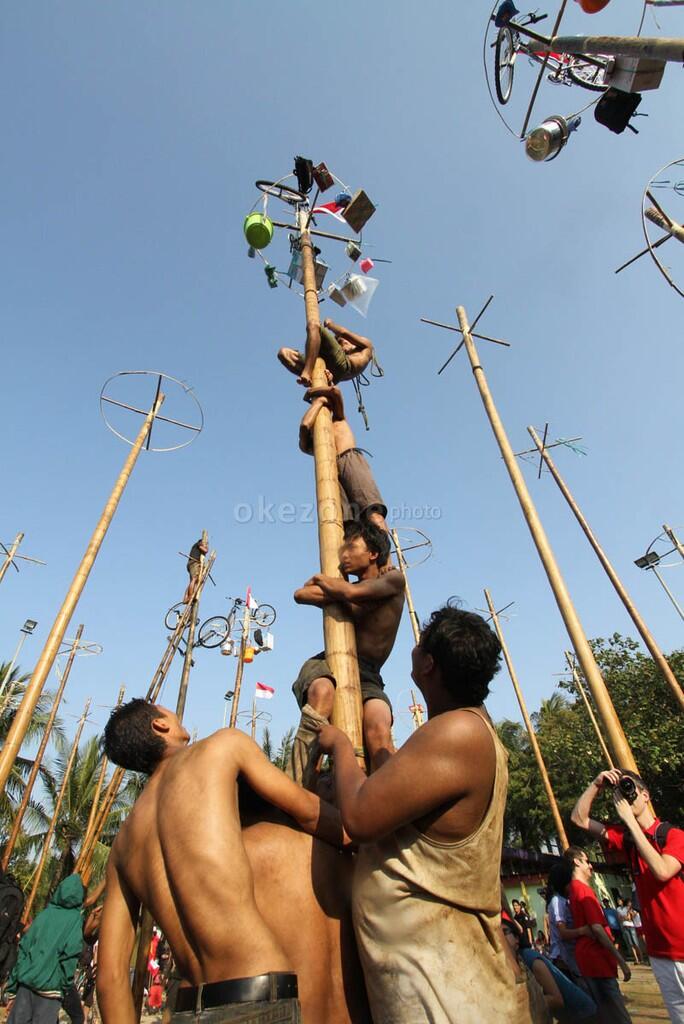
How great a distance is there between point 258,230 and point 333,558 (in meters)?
4.18

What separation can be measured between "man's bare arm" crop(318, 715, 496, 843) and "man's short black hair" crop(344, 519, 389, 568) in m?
1.62

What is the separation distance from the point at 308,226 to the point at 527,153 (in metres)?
4.45

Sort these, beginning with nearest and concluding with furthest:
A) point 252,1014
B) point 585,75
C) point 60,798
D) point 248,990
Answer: point 252,1014, point 248,990, point 585,75, point 60,798

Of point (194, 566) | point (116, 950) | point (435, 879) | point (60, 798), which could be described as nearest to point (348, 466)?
point (435, 879)

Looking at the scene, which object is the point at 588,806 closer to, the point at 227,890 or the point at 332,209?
the point at 227,890

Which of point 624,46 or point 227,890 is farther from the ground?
point 624,46

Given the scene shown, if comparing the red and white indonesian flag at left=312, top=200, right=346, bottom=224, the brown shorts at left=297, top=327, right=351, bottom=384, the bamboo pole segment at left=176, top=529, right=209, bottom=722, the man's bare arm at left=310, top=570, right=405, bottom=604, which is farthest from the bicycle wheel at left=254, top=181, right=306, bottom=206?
the bamboo pole segment at left=176, top=529, right=209, bottom=722

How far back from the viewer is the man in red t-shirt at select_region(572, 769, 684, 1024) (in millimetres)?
3537

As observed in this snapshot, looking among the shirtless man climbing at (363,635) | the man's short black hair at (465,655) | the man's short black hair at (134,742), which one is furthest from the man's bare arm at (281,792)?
the man's short black hair at (465,655)

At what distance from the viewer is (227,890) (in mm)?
1830

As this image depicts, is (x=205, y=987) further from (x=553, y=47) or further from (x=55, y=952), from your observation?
(x=553, y=47)

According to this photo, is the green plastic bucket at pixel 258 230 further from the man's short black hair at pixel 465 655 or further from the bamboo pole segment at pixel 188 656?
the bamboo pole segment at pixel 188 656

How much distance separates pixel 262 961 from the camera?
174cm

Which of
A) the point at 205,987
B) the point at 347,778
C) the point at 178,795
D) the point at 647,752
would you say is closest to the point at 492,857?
the point at 347,778
